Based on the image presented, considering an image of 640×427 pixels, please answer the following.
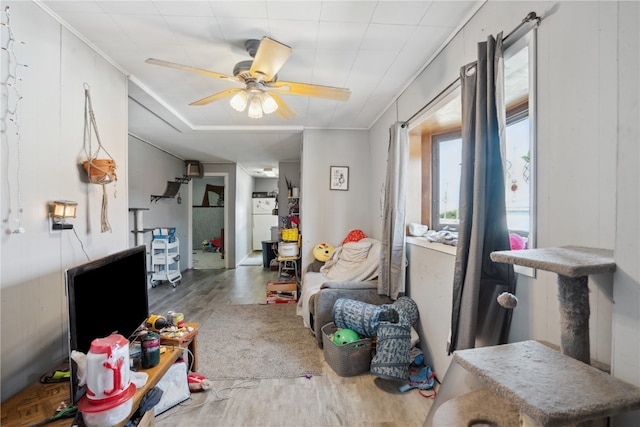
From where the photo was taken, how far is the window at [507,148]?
1.16 meters

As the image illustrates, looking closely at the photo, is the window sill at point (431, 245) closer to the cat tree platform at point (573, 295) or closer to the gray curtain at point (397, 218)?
the gray curtain at point (397, 218)

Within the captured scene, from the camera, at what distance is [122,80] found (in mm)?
2154

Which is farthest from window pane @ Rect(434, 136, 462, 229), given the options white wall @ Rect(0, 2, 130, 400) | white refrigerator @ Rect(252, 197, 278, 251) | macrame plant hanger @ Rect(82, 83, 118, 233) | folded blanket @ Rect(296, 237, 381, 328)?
white refrigerator @ Rect(252, 197, 278, 251)

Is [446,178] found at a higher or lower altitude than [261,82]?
lower

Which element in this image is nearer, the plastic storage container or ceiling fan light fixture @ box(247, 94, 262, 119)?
ceiling fan light fixture @ box(247, 94, 262, 119)

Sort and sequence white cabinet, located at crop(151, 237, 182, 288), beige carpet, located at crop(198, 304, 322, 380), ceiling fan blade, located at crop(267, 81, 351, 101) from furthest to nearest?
white cabinet, located at crop(151, 237, 182, 288) → beige carpet, located at crop(198, 304, 322, 380) → ceiling fan blade, located at crop(267, 81, 351, 101)

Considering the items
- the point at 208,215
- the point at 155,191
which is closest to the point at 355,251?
the point at 155,191

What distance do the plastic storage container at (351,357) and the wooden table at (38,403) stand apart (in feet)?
4.11

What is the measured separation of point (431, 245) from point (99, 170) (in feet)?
7.47

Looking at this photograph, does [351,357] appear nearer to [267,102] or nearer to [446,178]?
[446,178]

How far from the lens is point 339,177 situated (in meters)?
3.82

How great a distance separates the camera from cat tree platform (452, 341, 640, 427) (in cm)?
58

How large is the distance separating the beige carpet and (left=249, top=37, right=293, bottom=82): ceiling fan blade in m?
2.17

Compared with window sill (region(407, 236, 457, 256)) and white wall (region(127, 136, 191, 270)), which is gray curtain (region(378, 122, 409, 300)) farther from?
white wall (region(127, 136, 191, 270))
